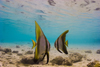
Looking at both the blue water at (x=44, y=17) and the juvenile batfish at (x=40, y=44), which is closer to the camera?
the juvenile batfish at (x=40, y=44)

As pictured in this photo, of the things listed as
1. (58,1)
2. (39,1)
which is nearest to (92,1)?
(58,1)

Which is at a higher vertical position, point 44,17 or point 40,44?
point 44,17

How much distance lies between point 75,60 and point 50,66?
2581 millimetres

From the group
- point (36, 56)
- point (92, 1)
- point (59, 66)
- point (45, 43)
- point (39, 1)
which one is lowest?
point (59, 66)

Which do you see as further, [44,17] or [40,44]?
[44,17]

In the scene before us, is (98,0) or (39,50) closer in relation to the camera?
(39,50)

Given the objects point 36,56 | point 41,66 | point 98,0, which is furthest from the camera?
point 98,0

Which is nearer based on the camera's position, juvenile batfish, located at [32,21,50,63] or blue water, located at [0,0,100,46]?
juvenile batfish, located at [32,21,50,63]

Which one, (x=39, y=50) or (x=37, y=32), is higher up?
(x=37, y=32)

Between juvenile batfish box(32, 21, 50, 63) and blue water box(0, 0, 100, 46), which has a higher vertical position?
blue water box(0, 0, 100, 46)

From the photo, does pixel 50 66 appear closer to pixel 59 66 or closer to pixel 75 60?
pixel 59 66

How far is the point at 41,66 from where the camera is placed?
185 inches

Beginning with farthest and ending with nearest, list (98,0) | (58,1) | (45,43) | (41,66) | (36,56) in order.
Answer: (58,1) < (98,0) < (41,66) < (45,43) < (36,56)

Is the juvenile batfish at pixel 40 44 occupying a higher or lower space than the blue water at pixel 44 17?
lower
